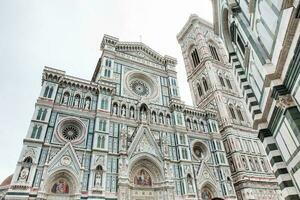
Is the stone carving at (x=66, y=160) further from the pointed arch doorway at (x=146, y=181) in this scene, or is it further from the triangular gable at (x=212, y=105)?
the triangular gable at (x=212, y=105)

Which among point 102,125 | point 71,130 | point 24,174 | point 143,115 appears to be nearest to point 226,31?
point 143,115

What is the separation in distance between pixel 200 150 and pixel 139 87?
9691 mm

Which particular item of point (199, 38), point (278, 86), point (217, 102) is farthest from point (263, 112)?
point (199, 38)

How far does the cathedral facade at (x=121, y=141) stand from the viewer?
50.2 ft

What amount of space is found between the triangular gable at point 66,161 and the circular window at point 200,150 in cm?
1224

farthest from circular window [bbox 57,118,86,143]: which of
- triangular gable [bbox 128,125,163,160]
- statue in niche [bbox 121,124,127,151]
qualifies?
triangular gable [bbox 128,125,163,160]

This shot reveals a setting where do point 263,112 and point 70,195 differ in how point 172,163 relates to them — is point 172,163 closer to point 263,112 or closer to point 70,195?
point 70,195

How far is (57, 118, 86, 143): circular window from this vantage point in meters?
17.2

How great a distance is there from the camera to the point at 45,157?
50.4 feet

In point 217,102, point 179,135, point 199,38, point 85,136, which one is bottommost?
point 85,136

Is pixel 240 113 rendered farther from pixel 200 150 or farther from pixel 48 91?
pixel 48 91

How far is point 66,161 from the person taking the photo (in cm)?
1586

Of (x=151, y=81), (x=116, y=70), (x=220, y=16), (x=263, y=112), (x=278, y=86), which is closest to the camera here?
(x=278, y=86)

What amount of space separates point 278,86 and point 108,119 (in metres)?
14.7
